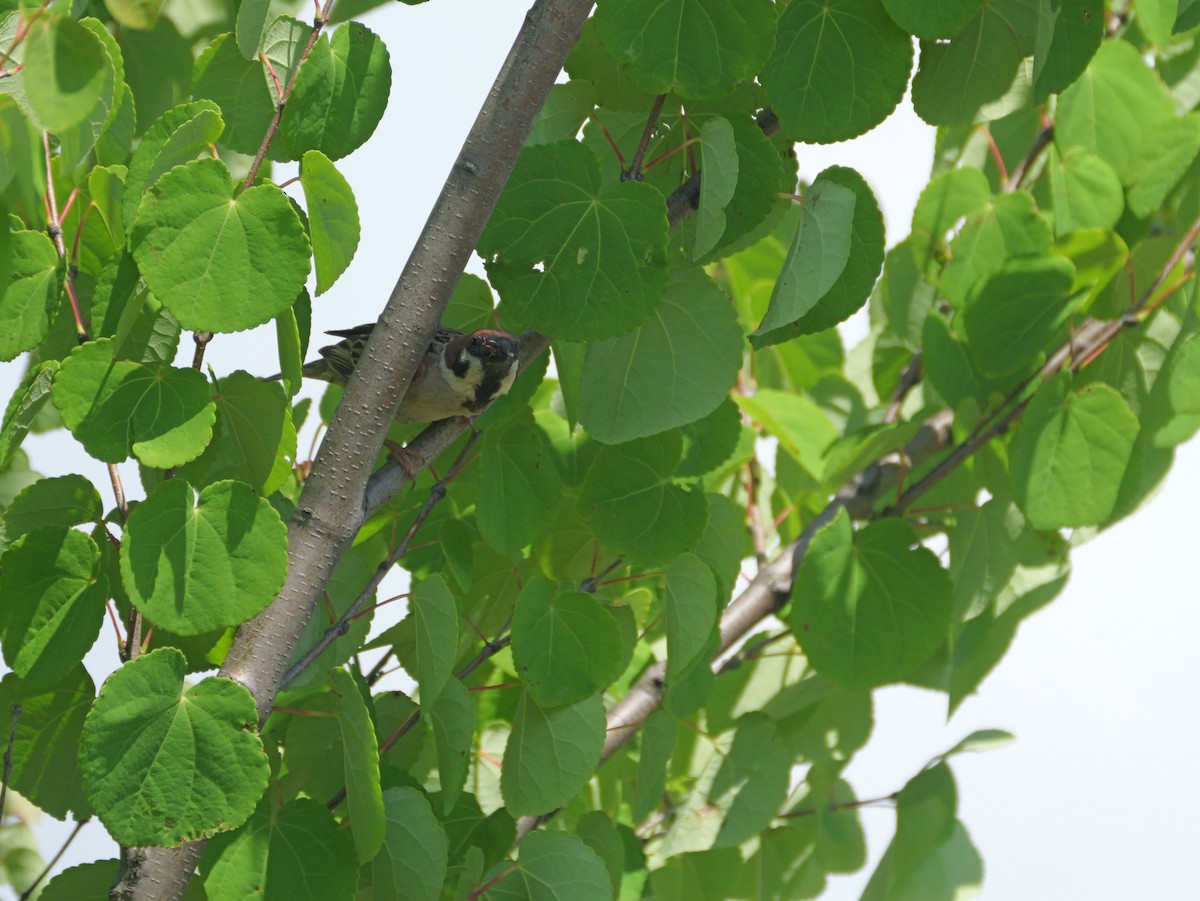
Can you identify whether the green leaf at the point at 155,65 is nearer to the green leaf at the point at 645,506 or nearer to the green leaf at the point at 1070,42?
the green leaf at the point at 645,506

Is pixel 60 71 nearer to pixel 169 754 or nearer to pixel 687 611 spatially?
pixel 169 754

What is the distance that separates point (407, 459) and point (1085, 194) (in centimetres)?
108

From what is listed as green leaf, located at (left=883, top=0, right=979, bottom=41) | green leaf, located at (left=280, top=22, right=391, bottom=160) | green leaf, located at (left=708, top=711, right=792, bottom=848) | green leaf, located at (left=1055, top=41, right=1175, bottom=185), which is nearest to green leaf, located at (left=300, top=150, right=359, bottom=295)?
green leaf, located at (left=280, top=22, right=391, bottom=160)

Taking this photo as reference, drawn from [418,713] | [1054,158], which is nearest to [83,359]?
[418,713]

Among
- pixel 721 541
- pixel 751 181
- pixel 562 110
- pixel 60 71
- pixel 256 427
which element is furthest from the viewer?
pixel 721 541

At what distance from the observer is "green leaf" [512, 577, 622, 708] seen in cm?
129

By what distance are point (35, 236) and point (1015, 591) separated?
5.07ft

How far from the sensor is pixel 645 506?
141 centimetres

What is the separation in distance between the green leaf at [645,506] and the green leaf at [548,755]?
0.61ft

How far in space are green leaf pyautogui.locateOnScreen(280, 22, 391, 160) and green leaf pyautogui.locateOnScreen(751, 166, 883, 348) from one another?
48 centimetres

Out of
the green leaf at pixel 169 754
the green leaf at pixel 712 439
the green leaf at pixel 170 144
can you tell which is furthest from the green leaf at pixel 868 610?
the green leaf at pixel 170 144

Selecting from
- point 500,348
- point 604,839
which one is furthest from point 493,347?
point 604,839

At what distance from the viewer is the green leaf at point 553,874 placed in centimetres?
126

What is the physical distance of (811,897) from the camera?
1.96m
